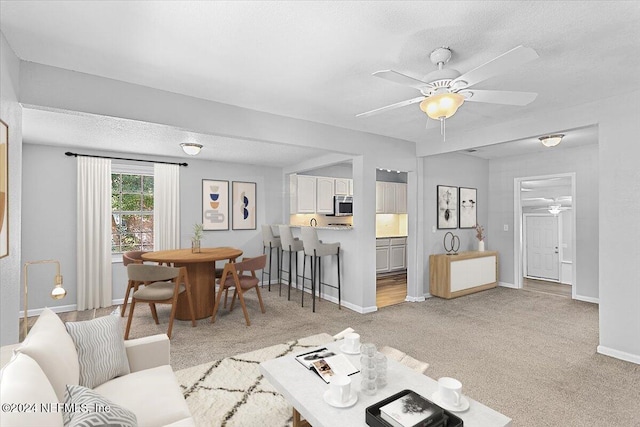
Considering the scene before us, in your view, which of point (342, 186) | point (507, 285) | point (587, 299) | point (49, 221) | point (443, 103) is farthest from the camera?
point (342, 186)

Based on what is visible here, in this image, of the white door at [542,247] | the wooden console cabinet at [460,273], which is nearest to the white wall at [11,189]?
the wooden console cabinet at [460,273]

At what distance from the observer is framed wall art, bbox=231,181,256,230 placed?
6.02m

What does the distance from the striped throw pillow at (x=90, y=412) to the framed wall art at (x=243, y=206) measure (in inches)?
193

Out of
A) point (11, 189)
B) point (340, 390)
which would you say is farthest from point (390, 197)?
point (11, 189)

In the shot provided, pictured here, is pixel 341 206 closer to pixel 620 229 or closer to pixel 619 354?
pixel 620 229

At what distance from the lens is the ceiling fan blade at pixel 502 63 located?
168 centimetres

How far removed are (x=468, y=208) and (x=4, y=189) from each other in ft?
20.1

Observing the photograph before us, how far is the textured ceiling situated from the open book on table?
79.7 inches

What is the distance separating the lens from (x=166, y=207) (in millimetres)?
5281

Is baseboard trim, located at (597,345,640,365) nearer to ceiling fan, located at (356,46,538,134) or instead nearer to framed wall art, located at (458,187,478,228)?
ceiling fan, located at (356,46,538,134)

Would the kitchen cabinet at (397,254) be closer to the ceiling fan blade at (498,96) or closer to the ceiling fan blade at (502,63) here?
the ceiling fan blade at (498,96)

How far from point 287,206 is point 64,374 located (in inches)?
205

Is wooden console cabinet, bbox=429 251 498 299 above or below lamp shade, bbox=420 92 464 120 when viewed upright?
below

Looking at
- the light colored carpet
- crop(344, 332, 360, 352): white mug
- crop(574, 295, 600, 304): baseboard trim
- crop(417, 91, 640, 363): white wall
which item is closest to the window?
the light colored carpet
